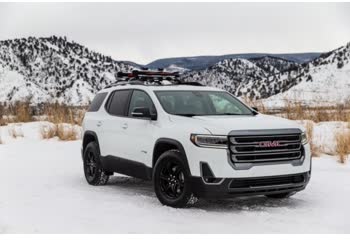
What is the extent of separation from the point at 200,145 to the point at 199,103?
1.66m

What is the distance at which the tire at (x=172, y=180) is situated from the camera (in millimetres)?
8125

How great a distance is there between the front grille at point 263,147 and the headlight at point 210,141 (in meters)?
0.10

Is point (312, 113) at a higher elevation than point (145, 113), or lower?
lower

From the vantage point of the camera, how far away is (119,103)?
10367 millimetres

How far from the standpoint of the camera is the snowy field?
7.23m

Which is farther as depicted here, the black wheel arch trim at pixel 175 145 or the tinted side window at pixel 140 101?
the tinted side window at pixel 140 101

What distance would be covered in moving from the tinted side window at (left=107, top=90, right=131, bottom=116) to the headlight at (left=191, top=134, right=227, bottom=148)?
233 centimetres

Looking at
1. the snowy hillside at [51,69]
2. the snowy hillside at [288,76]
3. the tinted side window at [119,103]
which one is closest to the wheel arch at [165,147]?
the tinted side window at [119,103]

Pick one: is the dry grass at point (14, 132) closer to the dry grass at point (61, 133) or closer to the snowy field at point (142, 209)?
the dry grass at point (61, 133)

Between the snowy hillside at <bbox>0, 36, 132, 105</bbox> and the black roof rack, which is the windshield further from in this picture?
the snowy hillside at <bbox>0, 36, 132, 105</bbox>

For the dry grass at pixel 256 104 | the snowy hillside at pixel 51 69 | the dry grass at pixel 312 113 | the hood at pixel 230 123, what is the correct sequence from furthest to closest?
1. the snowy hillside at pixel 51 69
2. the dry grass at pixel 256 104
3. the dry grass at pixel 312 113
4. the hood at pixel 230 123

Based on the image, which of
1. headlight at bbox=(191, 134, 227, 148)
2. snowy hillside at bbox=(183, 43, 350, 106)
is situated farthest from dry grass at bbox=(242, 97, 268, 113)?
snowy hillside at bbox=(183, 43, 350, 106)

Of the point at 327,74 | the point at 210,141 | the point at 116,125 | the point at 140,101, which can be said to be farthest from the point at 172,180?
the point at 327,74

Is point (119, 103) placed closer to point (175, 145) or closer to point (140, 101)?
point (140, 101)
